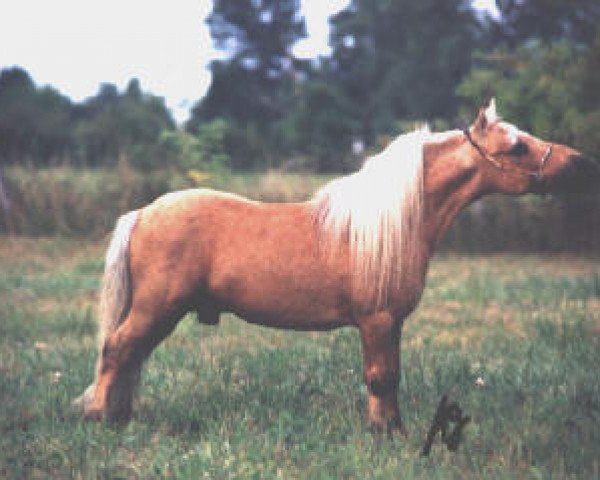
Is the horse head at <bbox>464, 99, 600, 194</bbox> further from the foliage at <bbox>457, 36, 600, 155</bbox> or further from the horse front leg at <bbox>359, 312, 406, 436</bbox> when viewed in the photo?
the foliage at <bbox>457, 36, 600, 155</bbox>

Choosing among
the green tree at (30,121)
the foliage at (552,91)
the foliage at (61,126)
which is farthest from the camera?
the foliage at (61,126)

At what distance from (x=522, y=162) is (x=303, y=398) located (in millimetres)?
1937

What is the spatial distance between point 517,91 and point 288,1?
28889mm

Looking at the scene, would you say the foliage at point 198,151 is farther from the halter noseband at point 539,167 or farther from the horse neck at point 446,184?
the halter noseband at point 539,167

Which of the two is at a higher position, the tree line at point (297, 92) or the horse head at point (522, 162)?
the tree line at point (297, 92)

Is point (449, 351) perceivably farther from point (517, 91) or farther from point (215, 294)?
point (517, 91)

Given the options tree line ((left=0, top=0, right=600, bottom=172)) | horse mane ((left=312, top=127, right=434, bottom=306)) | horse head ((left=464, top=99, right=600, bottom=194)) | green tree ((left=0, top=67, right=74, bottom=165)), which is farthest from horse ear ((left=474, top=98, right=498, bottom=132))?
green tree ((left=0, top=67, right=74, bottom=165))

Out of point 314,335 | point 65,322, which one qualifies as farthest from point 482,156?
point 65,322

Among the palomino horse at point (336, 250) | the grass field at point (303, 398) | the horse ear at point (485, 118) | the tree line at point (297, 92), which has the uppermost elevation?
the tree line at point (297, 92)

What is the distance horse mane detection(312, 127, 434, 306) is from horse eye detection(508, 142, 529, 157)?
45cm

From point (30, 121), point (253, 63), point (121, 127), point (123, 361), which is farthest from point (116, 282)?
point (253, 63)

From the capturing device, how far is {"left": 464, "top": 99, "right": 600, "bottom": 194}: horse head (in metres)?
3.90

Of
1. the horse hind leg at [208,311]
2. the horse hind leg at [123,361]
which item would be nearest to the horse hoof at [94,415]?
the horse hind leg at [123,361]

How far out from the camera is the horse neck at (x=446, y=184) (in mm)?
3965
